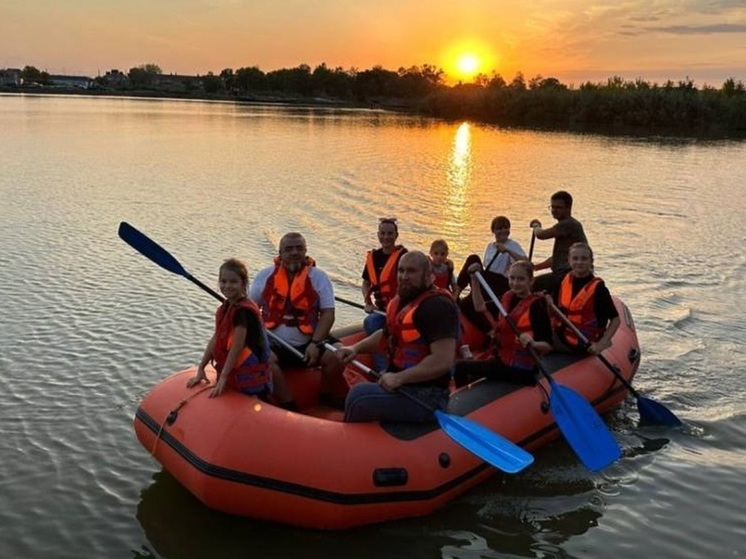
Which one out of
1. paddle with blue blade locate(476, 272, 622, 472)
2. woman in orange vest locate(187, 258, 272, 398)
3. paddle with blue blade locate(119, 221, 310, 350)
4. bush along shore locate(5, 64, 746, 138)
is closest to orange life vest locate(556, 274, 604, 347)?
paddle with blue blade locate(476, 272, 622, 472)

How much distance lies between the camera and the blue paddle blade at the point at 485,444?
12.7 feet

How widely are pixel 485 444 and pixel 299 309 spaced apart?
1.59 meters

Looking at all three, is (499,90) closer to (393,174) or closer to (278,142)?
(278,142)

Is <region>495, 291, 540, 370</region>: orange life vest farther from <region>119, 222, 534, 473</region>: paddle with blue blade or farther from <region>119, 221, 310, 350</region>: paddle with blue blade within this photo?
<region>119, 221, 310, 350</region>: paddle with blue blade

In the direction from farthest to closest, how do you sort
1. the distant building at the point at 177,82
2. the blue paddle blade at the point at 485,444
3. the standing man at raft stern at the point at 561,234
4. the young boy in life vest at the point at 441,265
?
the distant building at the point at 177,82 < the standing man at raft stern at the point at 561,234 < the young boy in life vest at the point at 441,265 < the blue paddle blade at the point at 485,444

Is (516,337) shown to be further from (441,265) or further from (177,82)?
(177,82)

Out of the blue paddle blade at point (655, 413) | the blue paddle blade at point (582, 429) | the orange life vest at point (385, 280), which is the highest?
the orange life vest at point (385, 280)

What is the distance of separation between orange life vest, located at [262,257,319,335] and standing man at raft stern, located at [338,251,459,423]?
79 centimetres

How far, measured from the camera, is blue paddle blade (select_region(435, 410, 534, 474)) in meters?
3.88

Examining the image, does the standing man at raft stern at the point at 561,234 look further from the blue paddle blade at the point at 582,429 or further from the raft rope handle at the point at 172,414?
the raft rope handle at the point at 172,414

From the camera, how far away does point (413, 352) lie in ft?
13.1

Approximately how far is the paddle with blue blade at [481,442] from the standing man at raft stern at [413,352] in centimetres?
7

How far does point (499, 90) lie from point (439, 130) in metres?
14.5

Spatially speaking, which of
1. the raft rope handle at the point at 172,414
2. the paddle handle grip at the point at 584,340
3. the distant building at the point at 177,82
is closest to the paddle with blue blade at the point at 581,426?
the paddle handle grip at the point at 584,340
